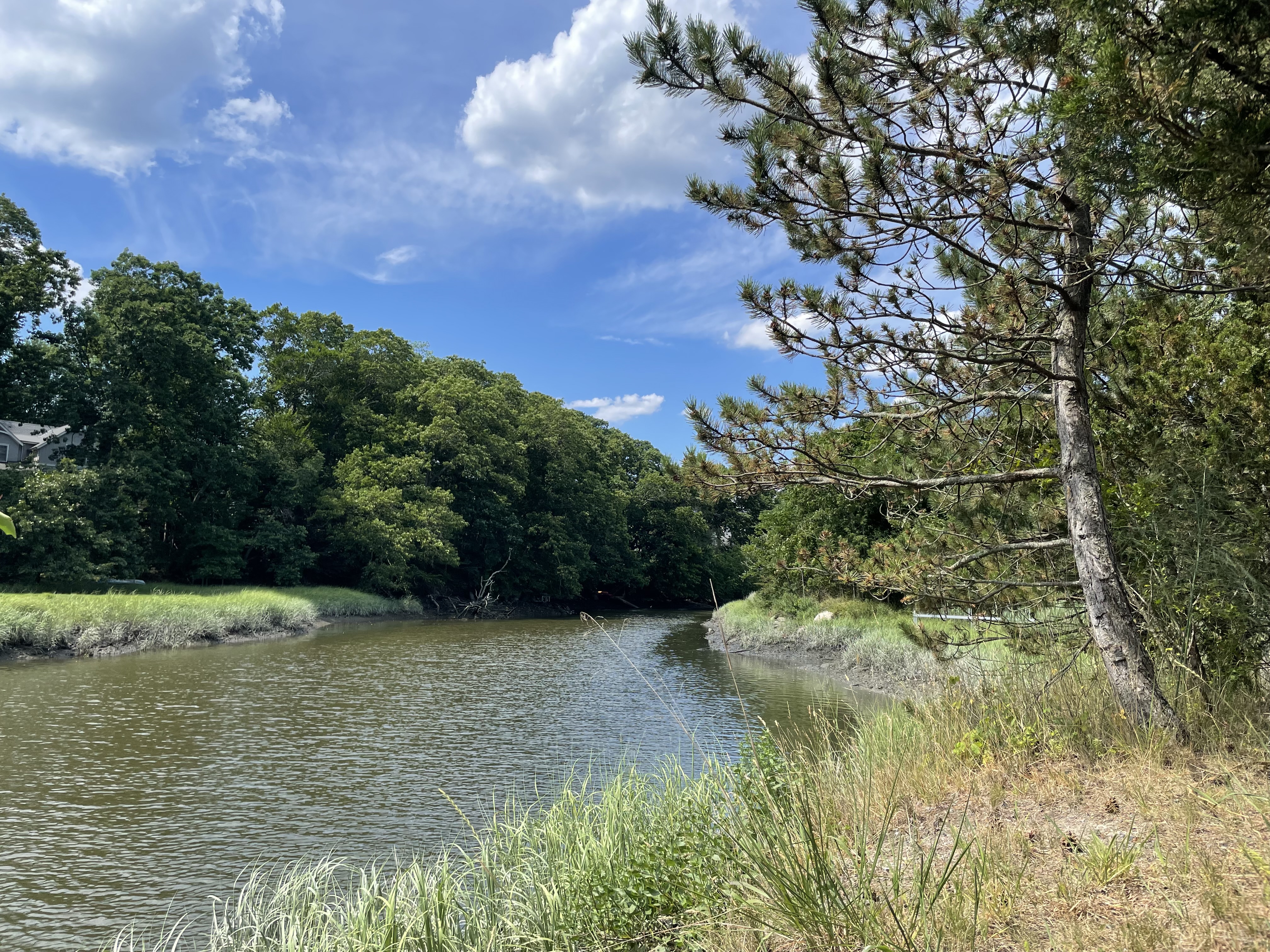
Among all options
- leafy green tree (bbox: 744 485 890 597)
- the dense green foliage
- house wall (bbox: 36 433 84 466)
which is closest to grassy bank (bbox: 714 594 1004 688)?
leafy green tree (bbox: 744 485 890 597)

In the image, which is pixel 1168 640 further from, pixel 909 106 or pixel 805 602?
pixel 805 602

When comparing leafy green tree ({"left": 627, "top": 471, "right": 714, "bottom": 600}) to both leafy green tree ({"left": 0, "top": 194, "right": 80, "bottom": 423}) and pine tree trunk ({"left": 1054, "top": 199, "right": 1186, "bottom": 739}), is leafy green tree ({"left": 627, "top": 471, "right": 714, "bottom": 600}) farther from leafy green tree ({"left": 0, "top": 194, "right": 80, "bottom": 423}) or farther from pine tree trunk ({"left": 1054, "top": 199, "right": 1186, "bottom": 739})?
pine tree trunk ({"left": 1054, "top": 199, "right": 1186, "bottom": 739})

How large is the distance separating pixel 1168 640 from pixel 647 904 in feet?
11.3

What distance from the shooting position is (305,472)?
104 ft

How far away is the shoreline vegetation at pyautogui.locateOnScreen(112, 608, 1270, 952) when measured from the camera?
239 centimetres

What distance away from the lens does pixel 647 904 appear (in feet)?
10.8

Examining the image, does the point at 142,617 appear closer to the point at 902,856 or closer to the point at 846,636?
the point at 846,636

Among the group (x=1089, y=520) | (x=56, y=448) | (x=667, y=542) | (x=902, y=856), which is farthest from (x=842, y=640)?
(x=667, y=542)

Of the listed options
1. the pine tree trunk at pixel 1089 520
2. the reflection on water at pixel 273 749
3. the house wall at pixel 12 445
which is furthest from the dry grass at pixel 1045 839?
the house wall at pixel 12 445

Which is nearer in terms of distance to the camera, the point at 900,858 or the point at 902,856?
the point at 900,858

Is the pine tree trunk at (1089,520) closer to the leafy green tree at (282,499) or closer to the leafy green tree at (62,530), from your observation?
the leafy green tree at (62,530)

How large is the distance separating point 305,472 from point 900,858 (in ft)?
108

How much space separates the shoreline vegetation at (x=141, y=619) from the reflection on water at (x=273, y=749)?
954 millimetres

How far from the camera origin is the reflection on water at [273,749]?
19.5 ft
